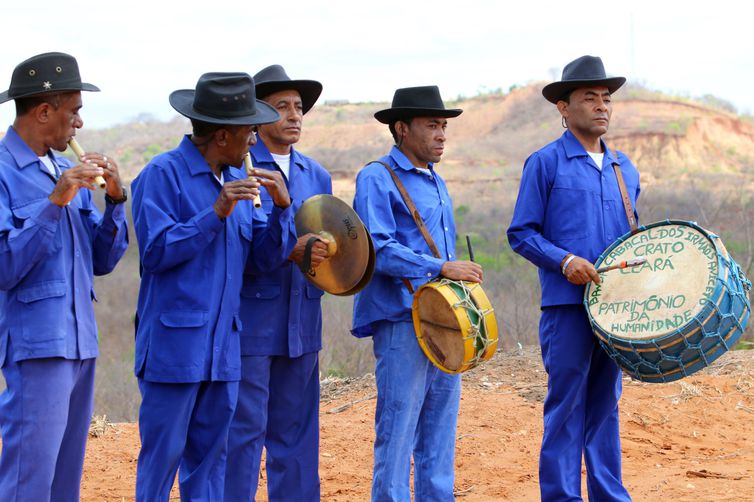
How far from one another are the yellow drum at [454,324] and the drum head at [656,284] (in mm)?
563

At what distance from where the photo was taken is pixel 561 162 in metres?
5.43

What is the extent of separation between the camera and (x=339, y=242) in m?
4.86

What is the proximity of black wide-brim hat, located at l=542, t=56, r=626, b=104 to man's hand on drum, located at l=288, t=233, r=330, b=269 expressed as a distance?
158 cm

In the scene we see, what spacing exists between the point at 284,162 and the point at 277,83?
0.42 m

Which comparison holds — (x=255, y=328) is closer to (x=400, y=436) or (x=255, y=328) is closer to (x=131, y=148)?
(x=400, y=436)

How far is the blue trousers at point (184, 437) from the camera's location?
14.0ft

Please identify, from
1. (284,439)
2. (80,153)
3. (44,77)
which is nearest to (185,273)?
(80,153)

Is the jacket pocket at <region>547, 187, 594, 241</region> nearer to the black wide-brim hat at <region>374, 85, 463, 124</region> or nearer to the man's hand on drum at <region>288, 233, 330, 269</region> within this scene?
the black wide-brim hat at <region>374, 85, 463, 124</region>

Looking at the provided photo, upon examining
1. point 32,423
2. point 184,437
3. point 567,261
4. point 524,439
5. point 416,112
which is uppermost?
point 416,112

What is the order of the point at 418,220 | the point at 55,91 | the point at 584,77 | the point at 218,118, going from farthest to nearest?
the point at 584,77, the point at 418,220, the point at 218,118, the point at 55,91

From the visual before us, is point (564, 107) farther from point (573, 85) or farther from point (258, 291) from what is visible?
point (258, 291)

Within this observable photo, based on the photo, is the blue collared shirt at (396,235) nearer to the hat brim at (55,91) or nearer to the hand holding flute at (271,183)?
the hand holding flute at (271,183)

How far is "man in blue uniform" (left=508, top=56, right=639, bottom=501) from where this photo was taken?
17.3ft

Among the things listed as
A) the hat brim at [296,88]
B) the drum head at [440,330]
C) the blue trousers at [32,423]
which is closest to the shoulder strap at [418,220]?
the drum head at [440,330]
